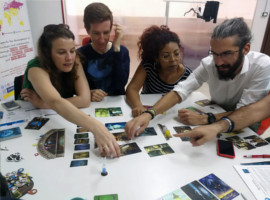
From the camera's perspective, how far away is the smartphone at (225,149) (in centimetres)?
103

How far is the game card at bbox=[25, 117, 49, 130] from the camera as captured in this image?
4.03 feet

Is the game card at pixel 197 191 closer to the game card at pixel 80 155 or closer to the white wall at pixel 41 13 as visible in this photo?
the game card at pixel 80 155

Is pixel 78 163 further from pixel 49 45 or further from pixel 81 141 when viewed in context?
pixel 49 45

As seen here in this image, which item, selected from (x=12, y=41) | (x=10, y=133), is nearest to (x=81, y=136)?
(x=10, y=133)

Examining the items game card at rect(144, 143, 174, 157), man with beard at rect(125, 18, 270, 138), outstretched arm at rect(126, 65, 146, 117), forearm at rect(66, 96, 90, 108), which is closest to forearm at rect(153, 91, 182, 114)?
man with beard at rect(125, 18, 270, 138)

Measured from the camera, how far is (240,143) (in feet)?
3.74

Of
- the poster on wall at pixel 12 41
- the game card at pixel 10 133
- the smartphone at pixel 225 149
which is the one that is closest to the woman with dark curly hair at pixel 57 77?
the game card at pixel 10 133

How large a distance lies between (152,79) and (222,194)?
1.18 m

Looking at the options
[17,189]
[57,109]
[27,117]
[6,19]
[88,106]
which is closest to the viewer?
[17,189]

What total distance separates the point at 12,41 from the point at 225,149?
9.60ft

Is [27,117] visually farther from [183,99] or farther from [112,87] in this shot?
[183,99]

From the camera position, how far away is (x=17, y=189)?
81 centimetres

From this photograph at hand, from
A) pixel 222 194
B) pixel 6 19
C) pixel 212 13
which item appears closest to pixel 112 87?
pixel 222 194

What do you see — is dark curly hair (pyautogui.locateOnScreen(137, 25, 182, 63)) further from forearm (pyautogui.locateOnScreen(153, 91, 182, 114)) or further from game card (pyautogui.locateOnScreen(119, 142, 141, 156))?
game card (pyautogui.locateOnScreen(119, 142, 141, 156))
